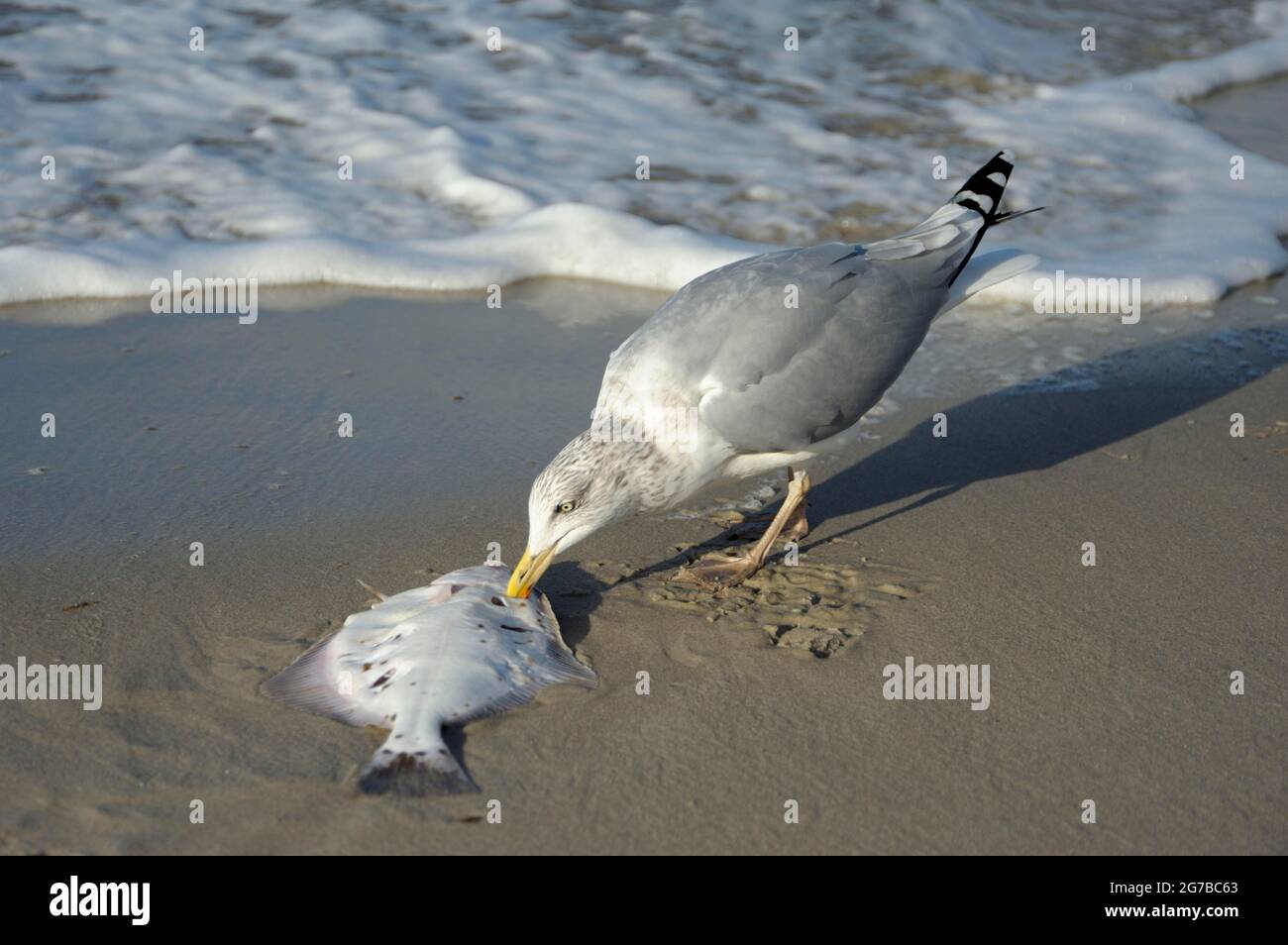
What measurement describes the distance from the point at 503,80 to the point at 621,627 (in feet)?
20.9

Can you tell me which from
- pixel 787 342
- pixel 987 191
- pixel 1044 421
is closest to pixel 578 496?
pixel 787 342

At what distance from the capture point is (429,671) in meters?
3.59

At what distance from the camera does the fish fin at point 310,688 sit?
3.57 metres

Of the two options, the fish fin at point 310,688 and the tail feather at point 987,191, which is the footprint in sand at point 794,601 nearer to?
the fish fin at point 310,688

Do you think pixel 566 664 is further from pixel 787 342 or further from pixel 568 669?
pixel 787 342

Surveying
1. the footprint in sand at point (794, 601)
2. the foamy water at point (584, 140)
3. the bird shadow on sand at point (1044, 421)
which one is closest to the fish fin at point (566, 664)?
the footprint in sand at point (794, 601)

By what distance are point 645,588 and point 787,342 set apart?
38.1 inches

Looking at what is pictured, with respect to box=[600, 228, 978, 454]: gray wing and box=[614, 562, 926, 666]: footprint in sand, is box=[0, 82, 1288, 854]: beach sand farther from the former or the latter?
box=[600, 228, 978, 454]: gray wing

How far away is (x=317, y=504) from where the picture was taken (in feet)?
15.7

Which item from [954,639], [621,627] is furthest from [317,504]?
[954,639]

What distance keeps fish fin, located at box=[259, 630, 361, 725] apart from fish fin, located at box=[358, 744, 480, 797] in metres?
0.27

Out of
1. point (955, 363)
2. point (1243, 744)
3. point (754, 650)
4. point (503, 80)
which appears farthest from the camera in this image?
point (503, 80)

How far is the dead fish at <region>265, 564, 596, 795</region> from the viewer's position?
3318mm

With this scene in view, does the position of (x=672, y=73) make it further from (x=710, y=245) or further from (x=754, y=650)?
(x=754, y=650)
